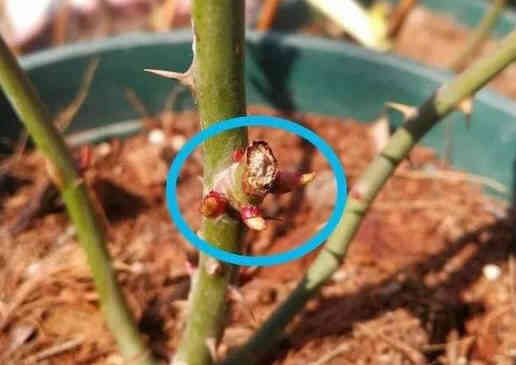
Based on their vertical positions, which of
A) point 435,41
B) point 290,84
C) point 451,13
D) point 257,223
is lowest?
point 257,223

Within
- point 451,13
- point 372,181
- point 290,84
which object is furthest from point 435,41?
point 372,181

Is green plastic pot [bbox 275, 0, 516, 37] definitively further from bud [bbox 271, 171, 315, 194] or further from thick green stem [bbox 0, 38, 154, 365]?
bud [bbox 271, 171, 315, 194]

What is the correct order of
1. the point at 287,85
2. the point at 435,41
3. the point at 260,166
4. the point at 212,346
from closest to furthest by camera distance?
the point at 260,166
the point at 212,346
the point at 287,85
the point at 435,41

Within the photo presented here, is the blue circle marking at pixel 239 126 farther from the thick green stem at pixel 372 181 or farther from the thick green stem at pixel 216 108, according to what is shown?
the thick green stem at pixel 372 181

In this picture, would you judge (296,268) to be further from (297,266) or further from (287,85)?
(287,85)

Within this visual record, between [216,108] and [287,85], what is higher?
[287,85]

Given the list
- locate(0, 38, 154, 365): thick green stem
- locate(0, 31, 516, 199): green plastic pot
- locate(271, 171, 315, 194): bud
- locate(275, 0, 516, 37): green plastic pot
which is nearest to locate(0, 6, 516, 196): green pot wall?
locate(0, 31, 516, 199): green plastic pot
